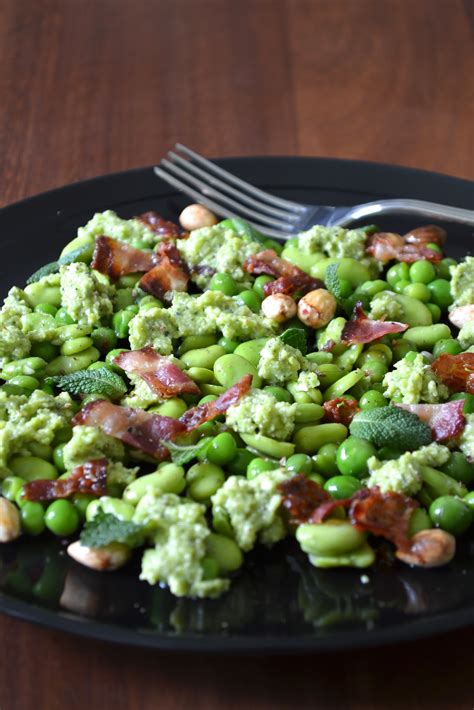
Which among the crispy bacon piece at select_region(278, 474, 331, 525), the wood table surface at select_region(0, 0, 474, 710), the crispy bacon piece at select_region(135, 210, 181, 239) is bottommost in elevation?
the crispy bacon piece at select_region(278, 474, 331, 525)

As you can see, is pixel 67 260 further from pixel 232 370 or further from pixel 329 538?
pixel 329 538

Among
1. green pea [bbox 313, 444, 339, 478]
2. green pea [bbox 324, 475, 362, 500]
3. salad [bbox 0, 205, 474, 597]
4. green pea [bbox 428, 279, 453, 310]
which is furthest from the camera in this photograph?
green pea [bbox 428, 279, 453, 310]

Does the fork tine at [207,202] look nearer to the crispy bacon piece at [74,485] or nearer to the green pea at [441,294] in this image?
the green pea at [441,294]

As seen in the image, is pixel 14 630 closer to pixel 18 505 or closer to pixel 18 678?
pixel 18 678

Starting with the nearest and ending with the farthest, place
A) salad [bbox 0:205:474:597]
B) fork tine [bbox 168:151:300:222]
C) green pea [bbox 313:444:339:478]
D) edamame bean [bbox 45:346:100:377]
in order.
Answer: salad [bbox 0:205:474:597] → green pea [bbox 313:444:339:478] → edamame bean [bbox 45:346:100:377] → fork tine [bbox 168:151:300:222]

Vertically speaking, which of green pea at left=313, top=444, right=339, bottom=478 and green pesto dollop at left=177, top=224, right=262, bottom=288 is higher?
green pesto dollop at left=177, top=224, right=262, bottom=288

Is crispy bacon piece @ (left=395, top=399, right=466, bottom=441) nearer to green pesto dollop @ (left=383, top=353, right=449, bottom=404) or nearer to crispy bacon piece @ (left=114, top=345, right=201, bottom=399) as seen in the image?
green pesto dollop @ (left=383, top=353, right=449, bottom=404)

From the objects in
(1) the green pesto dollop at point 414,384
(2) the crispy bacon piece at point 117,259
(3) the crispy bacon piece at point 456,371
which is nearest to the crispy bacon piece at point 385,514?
(1) the green pesto dollop at point 414,384

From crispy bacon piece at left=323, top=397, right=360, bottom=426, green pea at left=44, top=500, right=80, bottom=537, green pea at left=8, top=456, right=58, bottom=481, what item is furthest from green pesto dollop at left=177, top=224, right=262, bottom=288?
green pea at left=44, top=500, right=80, bottom=537
